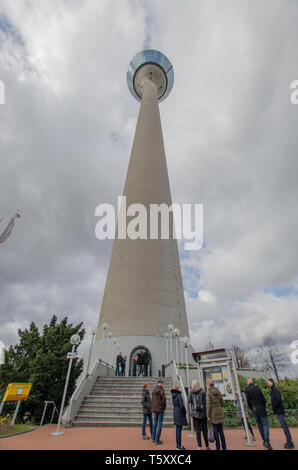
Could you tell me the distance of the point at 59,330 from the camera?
13078mm

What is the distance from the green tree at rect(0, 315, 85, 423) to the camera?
10.1 metres

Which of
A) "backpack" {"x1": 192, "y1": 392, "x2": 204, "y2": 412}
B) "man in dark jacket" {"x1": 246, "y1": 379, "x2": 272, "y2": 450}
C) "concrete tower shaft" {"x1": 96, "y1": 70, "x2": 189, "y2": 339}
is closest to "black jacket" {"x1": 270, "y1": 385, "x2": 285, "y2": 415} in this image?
"man in dark jacket" {"x1": 246, "y1": 379, "x2": 272, "y2": 450}

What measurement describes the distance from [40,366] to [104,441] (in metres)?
5.67

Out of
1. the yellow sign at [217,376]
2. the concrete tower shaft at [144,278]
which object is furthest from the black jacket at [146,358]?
the yellow sign at [217,376]

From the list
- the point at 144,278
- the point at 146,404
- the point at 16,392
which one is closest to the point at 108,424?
the point at 146,404

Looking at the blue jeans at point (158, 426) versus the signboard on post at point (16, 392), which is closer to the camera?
the blue jeans at point (158, 426)

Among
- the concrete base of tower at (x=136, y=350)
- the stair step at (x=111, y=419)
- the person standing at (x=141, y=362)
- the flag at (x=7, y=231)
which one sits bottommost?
the stair step at (x=111, y=419)

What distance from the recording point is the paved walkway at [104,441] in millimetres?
5699

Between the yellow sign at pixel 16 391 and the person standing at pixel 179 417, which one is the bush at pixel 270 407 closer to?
the person standing at pixel 179 417

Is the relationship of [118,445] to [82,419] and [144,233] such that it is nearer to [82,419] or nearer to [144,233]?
[82,419]

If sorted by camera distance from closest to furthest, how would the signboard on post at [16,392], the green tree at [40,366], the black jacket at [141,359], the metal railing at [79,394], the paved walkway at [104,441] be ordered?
the paved walkway at [104,441]
the signboard on post at [16,392]
the metal railing at [79,394]
the green tree at [40,366]
the black jacket at [141,359]

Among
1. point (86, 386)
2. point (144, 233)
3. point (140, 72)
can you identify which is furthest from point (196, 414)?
point (140, 72)

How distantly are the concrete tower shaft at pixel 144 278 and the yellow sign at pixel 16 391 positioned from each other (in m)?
9.47

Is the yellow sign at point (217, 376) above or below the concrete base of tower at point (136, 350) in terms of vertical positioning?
below
